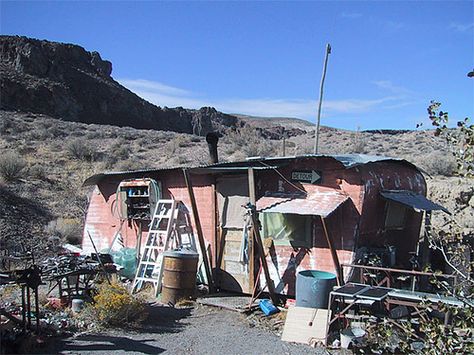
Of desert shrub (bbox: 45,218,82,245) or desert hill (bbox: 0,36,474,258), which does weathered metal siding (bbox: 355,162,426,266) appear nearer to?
desert hill (bbox: 0,36,474,258)

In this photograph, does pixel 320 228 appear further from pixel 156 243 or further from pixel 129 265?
pixel 129 265

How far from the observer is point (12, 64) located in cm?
4197

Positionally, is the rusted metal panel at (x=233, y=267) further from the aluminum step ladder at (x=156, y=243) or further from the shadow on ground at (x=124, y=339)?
the shadow on ground at (x=124, y=339)

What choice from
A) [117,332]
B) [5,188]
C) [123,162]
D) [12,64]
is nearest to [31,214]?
[5,188]

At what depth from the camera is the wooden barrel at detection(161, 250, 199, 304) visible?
9.61m

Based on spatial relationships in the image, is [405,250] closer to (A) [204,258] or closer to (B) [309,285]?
(B) [309,285]

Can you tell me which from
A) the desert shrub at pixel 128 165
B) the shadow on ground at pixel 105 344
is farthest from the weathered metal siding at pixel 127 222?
the desert shrub at pixel 128 165

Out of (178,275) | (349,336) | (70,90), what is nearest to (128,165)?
(178,275)

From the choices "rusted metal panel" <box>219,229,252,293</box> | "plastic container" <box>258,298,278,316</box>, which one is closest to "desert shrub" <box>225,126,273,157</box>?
"rusted metal panel" <box>219,229,252,293</box>

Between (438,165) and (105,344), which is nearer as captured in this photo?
(105,344)

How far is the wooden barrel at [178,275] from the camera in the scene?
9.61 metres

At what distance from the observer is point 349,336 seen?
693 cm

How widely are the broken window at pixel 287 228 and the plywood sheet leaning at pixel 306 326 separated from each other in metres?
1.55

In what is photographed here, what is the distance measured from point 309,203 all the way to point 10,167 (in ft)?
50.8
